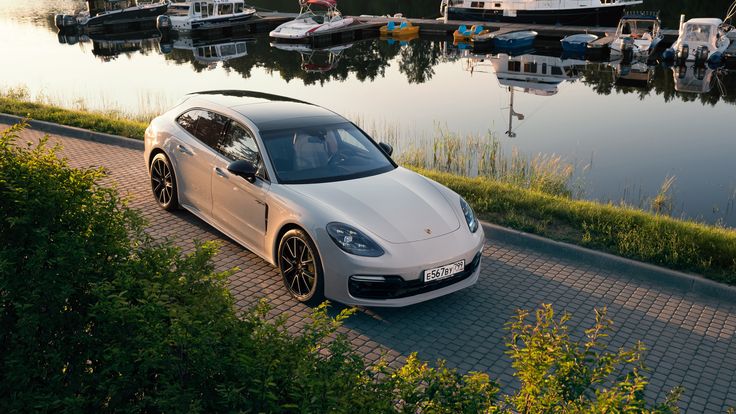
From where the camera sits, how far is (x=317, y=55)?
37344 mm

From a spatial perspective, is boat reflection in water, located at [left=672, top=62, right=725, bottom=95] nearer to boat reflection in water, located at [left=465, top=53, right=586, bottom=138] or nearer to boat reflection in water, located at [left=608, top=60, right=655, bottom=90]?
boat reflection in water, located at [left=608, top=60, right=655, bottom=90]

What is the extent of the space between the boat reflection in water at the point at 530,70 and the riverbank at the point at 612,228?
15.4m

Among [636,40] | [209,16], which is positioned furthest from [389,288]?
[209,16]

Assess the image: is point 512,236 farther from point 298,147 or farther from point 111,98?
point 111,98

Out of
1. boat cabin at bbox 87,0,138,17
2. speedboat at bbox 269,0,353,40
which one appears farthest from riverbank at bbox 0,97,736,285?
boat cabin at bbox 87,0,138,17

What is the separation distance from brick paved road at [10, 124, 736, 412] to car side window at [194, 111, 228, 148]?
4.20 ft

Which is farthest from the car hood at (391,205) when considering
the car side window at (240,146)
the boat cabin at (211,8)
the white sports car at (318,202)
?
the boat cabin at (211,8)

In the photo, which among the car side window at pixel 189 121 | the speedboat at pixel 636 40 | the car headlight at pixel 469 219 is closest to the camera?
the car headlight at pixel 469 219

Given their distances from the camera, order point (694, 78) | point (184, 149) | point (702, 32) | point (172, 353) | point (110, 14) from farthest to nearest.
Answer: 1. point (110, 14)
2. point (702, 32)
3. point (694, 78)
4. point (184, 149)
5. point (172, 353)

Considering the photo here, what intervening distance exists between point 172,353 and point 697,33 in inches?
1377

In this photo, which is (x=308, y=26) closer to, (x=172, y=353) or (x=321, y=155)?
(x=321, y=155)

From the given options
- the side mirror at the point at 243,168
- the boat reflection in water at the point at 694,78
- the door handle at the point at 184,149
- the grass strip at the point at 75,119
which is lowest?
the boat reflection in water at the point at 694,78

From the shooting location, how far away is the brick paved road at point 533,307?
6.52 m

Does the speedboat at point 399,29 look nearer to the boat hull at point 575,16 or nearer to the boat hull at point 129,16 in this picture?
the boat hull at point 575,16
